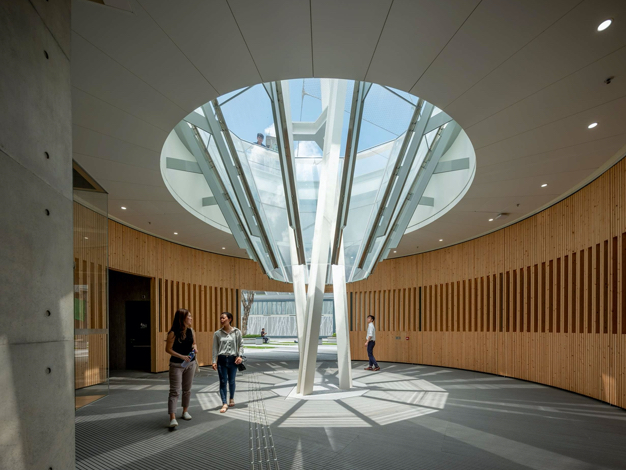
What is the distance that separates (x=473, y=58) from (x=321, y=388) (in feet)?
24.0

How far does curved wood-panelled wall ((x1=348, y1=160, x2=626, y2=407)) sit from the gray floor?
1.08 m

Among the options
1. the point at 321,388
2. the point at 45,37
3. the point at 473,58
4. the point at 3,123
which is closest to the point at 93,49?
the point at 45,37

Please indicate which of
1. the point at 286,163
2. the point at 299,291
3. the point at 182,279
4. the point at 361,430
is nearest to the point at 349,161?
the point at 286,163

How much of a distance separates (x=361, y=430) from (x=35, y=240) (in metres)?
4.99

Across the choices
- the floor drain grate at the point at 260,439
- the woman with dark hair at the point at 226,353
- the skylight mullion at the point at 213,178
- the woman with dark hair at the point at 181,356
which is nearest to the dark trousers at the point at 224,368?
the woman with dark hair at the point at 226,353

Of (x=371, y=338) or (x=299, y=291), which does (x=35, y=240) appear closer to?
(x=299, y=291)

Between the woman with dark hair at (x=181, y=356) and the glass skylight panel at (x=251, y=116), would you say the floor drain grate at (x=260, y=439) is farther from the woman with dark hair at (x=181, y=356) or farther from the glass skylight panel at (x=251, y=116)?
the glass skylight panel at (x=251, y=116)

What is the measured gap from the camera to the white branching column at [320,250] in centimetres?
866

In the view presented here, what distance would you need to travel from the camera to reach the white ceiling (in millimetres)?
3928

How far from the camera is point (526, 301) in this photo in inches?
444

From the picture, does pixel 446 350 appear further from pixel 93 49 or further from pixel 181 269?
pixel 93 49

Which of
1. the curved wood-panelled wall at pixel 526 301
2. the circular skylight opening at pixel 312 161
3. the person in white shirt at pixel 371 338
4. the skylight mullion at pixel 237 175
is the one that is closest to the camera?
the circular skylight opening at pixel 312 161

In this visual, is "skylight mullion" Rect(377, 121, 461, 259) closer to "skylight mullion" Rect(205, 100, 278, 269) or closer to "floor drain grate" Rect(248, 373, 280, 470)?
"skylight mullion" Rect(205, 100, 278, 269)

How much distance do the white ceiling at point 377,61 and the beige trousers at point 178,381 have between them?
329 centimetres
